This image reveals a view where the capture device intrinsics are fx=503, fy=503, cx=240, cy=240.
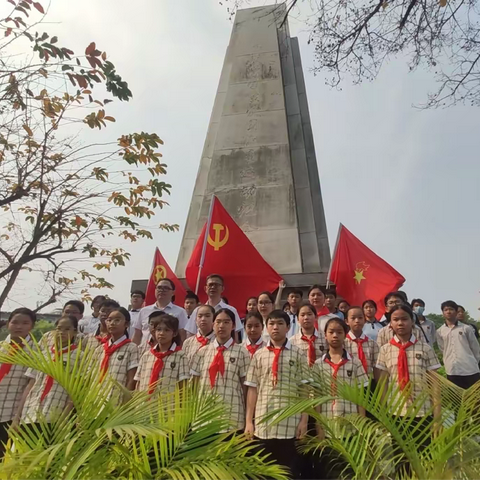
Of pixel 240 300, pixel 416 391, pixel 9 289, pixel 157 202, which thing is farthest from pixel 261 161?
pixel 416 391

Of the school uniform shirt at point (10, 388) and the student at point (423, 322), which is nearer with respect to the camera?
the school uniform shirt at point (10, 388)

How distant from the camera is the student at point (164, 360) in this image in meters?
3.46

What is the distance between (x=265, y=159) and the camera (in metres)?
9.70

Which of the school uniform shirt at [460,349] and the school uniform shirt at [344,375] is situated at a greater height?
the school uniform shirt at [460,349]

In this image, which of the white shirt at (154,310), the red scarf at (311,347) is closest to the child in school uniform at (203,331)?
the red scarf at (311,347)

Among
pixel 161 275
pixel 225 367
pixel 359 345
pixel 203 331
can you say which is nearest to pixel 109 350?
pixel 203 331

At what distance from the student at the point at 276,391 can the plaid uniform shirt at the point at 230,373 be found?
105 mm

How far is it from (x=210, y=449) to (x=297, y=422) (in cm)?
143

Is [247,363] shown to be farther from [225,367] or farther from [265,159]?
[265,159]

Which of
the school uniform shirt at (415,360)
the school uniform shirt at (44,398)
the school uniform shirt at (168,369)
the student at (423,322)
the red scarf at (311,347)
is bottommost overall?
the school uniform shirt at (44,398)

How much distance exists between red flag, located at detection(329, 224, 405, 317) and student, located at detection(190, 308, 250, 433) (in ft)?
10.3

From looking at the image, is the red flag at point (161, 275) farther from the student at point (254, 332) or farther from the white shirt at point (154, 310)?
the student at point (254, 332)

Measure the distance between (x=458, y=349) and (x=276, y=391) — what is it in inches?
133

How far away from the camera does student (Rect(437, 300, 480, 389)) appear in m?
5.71
